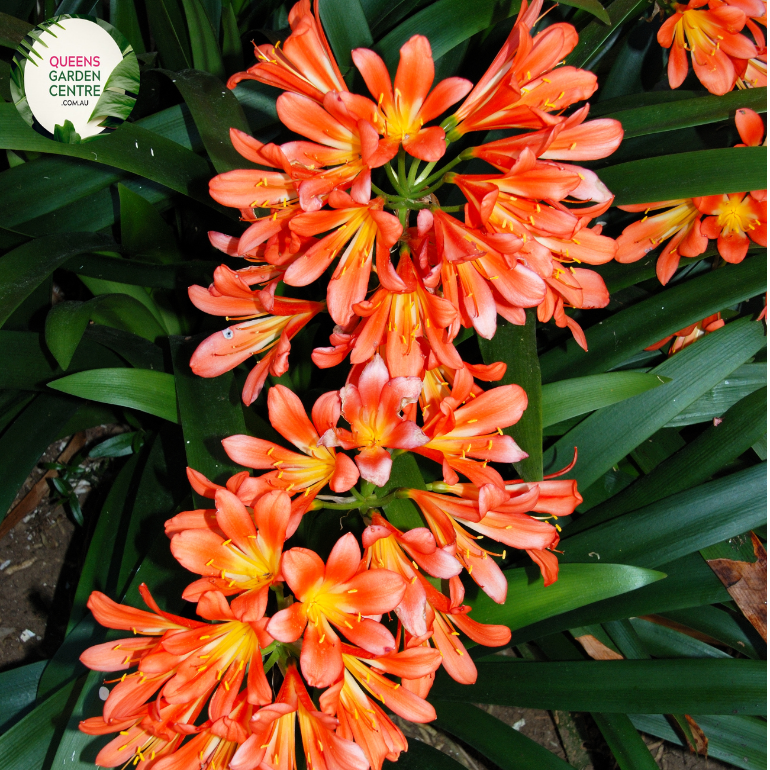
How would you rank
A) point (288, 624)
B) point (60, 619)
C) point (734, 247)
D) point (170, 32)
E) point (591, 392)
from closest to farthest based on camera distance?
point (288, 624) → point (591, 392) → point (734, 247) → point (170, 32) → point (60, 619)

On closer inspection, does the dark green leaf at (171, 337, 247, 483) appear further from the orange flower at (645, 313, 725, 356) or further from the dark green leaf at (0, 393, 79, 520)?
the orange flower at (645, 313, 725, 356)

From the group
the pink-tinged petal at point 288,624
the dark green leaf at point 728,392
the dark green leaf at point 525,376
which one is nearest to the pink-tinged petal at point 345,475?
the pink-tinged petal at point 288,624

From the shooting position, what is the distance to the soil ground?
140 centimetres

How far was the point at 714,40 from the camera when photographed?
3.76 ft

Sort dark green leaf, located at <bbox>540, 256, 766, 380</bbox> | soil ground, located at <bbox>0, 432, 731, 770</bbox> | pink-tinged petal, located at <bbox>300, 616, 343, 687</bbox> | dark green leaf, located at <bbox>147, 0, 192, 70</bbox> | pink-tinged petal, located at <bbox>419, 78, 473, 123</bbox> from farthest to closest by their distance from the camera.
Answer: soil ground, located at <bbox>0, 432, 731, 770</bbox>, dark green leaf, located at <bbox>147, 0, 192, 70</bbox>, dark green leaf, located at <bbox>540, 256, 766, 380</bbox>, pink-tinged petal, located at <bbox>419, 78, 473, 123</bbox>, pink-tinged petal, located at <bbox>300, 616, 343, 687</bbox>

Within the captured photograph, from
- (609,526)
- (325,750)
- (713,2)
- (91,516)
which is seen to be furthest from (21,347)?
(713,2)

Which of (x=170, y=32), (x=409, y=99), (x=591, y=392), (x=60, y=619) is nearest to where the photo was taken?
(x=409, y=99)

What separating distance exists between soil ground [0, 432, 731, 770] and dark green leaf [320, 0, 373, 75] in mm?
1124

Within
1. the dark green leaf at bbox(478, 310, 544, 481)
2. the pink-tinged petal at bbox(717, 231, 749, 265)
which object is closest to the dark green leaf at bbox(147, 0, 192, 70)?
the dark green leaf at bbox(478, 310, 544, 481)

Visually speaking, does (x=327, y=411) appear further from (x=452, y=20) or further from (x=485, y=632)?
(x=452, y=20)

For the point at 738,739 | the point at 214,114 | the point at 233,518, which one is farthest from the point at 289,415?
the point at 738,739

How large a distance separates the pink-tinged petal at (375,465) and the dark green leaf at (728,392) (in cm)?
89

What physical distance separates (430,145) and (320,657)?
21.6 inches

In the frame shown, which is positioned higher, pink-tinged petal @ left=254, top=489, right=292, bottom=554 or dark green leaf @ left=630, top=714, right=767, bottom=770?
pink-tinged petal @ left=254, top=489, right=292, bottom=554
